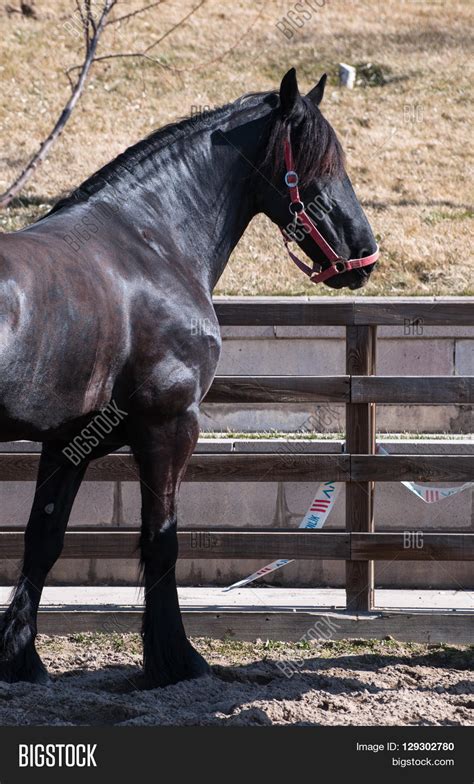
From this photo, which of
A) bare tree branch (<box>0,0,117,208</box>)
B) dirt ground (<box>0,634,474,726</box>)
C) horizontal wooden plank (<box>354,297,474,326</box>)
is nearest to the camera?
dirt ground (<box>0,634,474,726</box>)

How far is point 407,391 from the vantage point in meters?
4.91

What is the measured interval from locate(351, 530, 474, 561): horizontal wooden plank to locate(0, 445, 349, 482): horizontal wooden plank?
0.35 metres

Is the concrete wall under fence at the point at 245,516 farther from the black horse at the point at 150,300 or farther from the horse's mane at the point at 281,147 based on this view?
the horse's mane at the point at 281,147

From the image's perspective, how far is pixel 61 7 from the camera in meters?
20.1

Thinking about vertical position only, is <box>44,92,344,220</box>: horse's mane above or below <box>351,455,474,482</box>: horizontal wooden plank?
above

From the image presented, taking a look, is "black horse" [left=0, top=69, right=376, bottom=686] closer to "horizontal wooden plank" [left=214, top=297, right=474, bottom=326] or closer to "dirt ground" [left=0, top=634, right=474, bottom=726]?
"dirt ground" [left=0, top=634, right=474, bottom=726]

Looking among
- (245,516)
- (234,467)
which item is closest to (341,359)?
(245,516)

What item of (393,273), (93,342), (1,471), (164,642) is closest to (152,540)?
(164,642)

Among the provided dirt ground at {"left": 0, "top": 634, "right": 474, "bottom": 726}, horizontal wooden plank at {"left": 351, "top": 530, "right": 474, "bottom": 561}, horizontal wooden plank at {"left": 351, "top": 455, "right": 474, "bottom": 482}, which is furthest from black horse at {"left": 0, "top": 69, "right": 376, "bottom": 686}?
Answer: horizontal wooden plank at {"left": 351, "top": 530, "right": 474, "bottom": 561}

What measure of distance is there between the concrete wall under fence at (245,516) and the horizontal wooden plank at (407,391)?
1.06 m

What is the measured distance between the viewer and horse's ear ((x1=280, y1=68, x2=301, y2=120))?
3.94 metres

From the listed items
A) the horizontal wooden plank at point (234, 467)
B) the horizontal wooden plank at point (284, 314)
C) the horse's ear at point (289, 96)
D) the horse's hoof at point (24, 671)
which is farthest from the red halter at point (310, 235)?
the horse's hoof at point (24, 671)

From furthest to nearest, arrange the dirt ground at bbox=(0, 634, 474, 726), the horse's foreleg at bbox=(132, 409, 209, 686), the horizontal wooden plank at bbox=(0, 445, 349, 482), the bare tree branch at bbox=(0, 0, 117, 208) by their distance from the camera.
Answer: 1. the bare tree branch at bbox=(0, 0, 117, 208)
2. the horizontal wooden plank at bbox=(0, 445, 349, 482)
3. the horse's foreleg at bbox=(132, 409, 209, 686)
4. the dirt ground at bbox=(0, 634, 474, 726)

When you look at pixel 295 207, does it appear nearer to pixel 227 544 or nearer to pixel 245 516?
pixel 227 544
